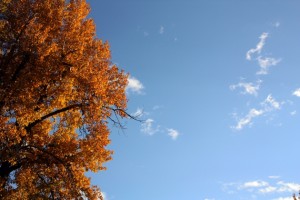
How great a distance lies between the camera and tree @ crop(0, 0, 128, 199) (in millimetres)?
22203

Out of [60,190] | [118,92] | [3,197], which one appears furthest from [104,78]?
[3,197]

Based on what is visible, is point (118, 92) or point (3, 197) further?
point (118, 92)

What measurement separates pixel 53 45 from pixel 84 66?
2.38 metres

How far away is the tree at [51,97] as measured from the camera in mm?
22203

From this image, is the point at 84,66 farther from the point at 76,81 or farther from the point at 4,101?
the point at 4,101

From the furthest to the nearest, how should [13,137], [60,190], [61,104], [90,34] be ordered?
[90,34], [60,190], [61,104], [13,137]

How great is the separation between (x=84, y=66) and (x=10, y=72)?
4.21 metres

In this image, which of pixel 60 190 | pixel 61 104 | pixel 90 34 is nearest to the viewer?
pixel 61 104

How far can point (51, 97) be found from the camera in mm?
23406

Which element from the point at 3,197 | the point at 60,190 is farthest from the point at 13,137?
the point at 60,190

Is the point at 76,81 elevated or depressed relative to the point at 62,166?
elevated

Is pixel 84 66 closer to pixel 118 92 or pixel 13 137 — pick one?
pixel 118 92

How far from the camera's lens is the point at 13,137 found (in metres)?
21.4

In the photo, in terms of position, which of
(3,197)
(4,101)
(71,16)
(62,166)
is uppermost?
(71,16)
